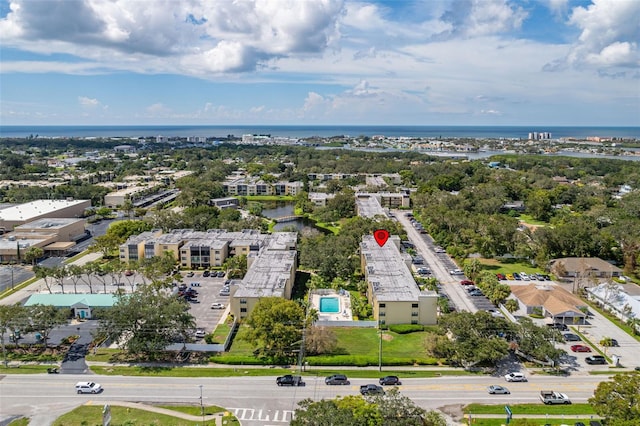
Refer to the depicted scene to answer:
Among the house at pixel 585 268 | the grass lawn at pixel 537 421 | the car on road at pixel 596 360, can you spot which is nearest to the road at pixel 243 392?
the car on road at pixel 596 360

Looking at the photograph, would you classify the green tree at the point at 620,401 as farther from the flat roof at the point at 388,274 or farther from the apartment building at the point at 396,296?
the flat roof at the point at 388,274

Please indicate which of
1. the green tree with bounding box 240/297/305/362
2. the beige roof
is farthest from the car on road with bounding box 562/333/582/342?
the green tree with bounding box 240/297/305/362

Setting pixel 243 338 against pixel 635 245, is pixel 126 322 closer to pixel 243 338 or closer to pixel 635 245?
pixel 243 338

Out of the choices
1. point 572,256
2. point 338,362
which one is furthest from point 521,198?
point 338,362

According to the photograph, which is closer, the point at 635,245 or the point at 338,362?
the point at 338,362

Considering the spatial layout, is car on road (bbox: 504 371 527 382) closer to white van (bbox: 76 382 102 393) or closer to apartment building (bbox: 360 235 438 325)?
apartment building (bbox: 360 235 438 325)
